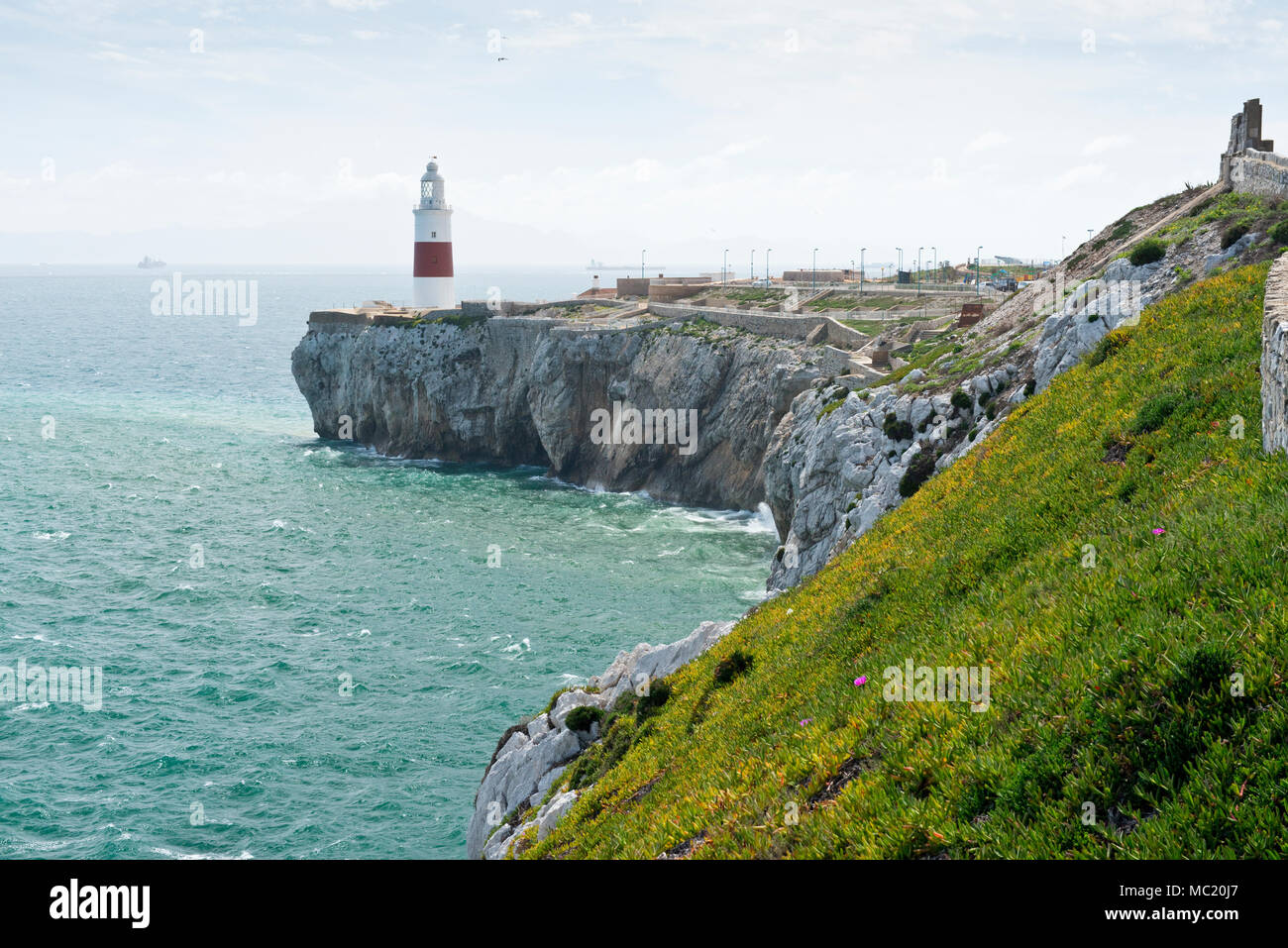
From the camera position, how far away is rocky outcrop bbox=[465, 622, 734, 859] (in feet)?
75.7

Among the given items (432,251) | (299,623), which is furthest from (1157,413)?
(432,251)

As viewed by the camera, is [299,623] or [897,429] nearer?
[897,429]

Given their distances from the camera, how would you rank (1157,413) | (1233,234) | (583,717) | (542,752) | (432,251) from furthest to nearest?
(432,251), (1233,234), (542,752), (583,717), (1157,413)

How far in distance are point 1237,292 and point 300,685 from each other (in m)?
38.1

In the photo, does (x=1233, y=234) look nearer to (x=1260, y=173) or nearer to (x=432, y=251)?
(x=1260, y=173)

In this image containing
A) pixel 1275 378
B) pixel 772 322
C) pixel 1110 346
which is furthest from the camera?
pixel 772 322

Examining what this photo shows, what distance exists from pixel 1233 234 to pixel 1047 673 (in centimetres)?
2561

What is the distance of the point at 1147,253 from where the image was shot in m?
33.6

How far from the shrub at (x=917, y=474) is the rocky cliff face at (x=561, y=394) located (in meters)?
34.3

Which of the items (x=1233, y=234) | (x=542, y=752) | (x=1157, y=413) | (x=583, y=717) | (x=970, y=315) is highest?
(x=1233, y=234)

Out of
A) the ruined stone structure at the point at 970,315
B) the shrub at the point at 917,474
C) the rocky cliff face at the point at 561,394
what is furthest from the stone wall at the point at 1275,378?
the rocky cliff face at the point at 561,394

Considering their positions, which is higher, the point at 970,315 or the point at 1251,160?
the point at 1251,160

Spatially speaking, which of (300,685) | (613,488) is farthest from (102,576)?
(613,488)
